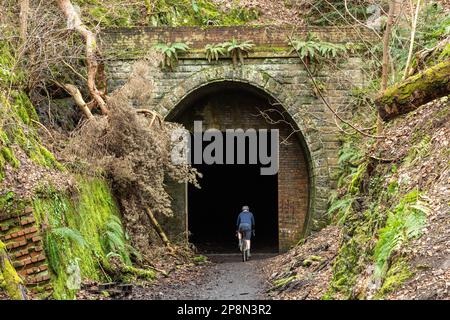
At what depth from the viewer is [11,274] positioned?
669cm

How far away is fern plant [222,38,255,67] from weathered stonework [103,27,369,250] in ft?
0.56

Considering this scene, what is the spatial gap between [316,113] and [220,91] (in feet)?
9.96

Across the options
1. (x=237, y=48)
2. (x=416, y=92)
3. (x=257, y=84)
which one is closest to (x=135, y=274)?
(x=416, y=92)

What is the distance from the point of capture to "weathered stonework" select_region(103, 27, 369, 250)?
53.5 ft

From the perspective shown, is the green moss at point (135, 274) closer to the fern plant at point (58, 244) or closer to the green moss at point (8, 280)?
the fern plant at point (58, 244)

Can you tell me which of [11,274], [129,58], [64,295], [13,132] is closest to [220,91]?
[129,58]

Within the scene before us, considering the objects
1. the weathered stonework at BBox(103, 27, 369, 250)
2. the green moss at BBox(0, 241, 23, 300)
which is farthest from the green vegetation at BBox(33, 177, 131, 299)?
the weathered stonework at BBox(103, 27, 369, 250)

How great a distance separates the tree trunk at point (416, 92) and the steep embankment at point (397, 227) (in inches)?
20.1

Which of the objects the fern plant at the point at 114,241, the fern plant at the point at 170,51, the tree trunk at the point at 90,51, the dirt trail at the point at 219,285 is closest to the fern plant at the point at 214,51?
the fern plant at the point at 170,51

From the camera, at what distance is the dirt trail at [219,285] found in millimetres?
10234

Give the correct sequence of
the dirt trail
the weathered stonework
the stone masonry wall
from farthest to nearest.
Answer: the weathered stonework < the dirt trail < the stone masonry wall

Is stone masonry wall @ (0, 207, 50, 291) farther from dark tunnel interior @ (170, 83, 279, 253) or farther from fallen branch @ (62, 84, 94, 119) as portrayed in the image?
dark tunnel interior @ (170, 83, 279, 253)

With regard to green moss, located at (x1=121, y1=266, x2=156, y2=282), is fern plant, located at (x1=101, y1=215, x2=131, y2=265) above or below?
above

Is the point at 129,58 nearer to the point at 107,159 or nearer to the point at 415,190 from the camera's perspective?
the point at 107,159
